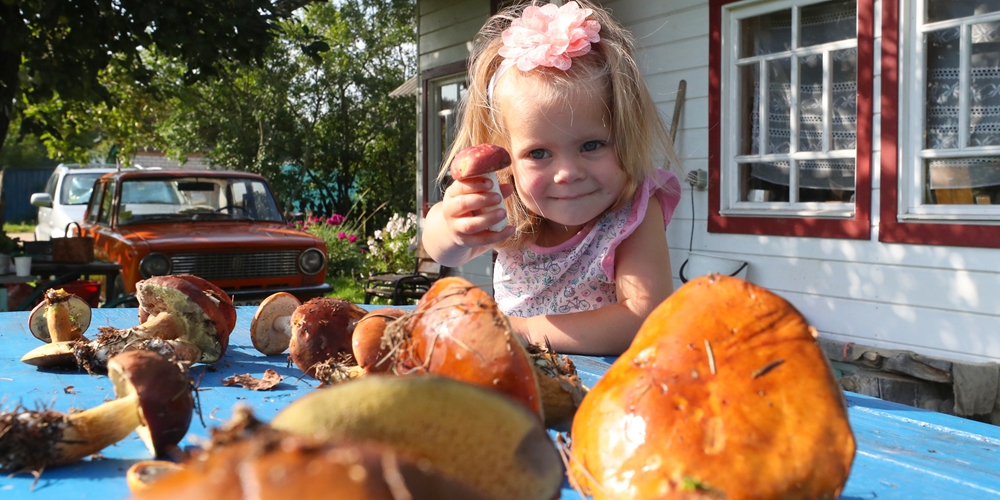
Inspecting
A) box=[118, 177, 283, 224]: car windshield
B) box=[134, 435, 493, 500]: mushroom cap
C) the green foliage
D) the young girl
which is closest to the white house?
the young girl

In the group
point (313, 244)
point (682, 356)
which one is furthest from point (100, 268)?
point (682, 356)

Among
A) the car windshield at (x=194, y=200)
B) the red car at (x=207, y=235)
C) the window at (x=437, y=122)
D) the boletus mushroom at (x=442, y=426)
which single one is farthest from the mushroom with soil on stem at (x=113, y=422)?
the window at (x=437, y=122)

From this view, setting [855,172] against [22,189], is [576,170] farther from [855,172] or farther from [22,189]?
[22,189]

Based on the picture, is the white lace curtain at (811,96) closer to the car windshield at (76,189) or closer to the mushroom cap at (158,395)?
the mushroom cap at (158,395)

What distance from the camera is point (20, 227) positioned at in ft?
102

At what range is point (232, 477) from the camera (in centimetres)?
42

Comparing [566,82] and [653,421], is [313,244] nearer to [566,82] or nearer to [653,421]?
[566,82]

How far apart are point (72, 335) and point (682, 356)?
1.65 m

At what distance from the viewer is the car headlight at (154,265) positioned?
683 centimetres

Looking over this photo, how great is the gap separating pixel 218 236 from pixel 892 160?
604 cm

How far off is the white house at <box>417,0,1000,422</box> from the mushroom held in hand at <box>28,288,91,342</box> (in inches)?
138

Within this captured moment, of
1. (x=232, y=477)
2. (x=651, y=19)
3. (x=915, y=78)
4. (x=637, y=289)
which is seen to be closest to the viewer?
(x=232, y=477)

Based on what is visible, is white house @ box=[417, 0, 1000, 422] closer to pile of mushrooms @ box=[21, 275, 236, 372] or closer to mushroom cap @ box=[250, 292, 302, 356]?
mushroom cap @ box=[250, 292, 302, 356]

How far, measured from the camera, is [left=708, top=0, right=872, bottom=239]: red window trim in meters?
5.19
